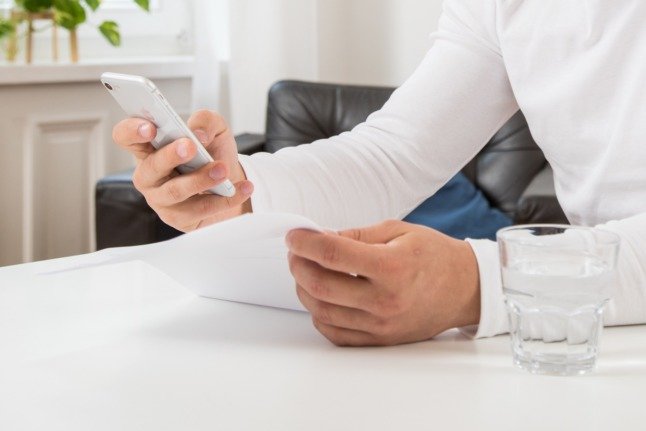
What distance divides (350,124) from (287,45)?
1.30ft

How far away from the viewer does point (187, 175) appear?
3.25 feet

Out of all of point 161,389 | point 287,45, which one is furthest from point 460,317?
point 287,45

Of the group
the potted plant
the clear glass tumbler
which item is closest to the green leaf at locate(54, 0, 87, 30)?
the potted plant

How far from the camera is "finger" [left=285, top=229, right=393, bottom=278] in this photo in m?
0.74

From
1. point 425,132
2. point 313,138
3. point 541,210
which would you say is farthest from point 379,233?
point 313,138

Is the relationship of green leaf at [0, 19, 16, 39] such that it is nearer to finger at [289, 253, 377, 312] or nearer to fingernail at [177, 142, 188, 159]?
fingernail at [177, 142, 188, 159]

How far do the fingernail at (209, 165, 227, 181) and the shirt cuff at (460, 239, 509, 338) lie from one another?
271mm

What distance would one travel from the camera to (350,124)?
3.11 metres

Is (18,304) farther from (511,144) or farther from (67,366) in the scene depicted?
(511,144)

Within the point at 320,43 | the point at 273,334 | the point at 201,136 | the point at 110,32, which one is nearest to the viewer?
the point at 273,334

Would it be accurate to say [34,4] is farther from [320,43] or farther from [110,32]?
[320,43]

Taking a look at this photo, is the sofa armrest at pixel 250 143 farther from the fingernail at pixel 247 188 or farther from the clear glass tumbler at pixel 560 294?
the clear glass tumbler at pixel 560 294

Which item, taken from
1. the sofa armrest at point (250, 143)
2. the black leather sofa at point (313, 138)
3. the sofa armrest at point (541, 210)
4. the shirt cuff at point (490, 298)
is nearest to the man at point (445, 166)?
the shirt cuff at point (490, 298)

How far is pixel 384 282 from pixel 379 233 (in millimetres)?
51
